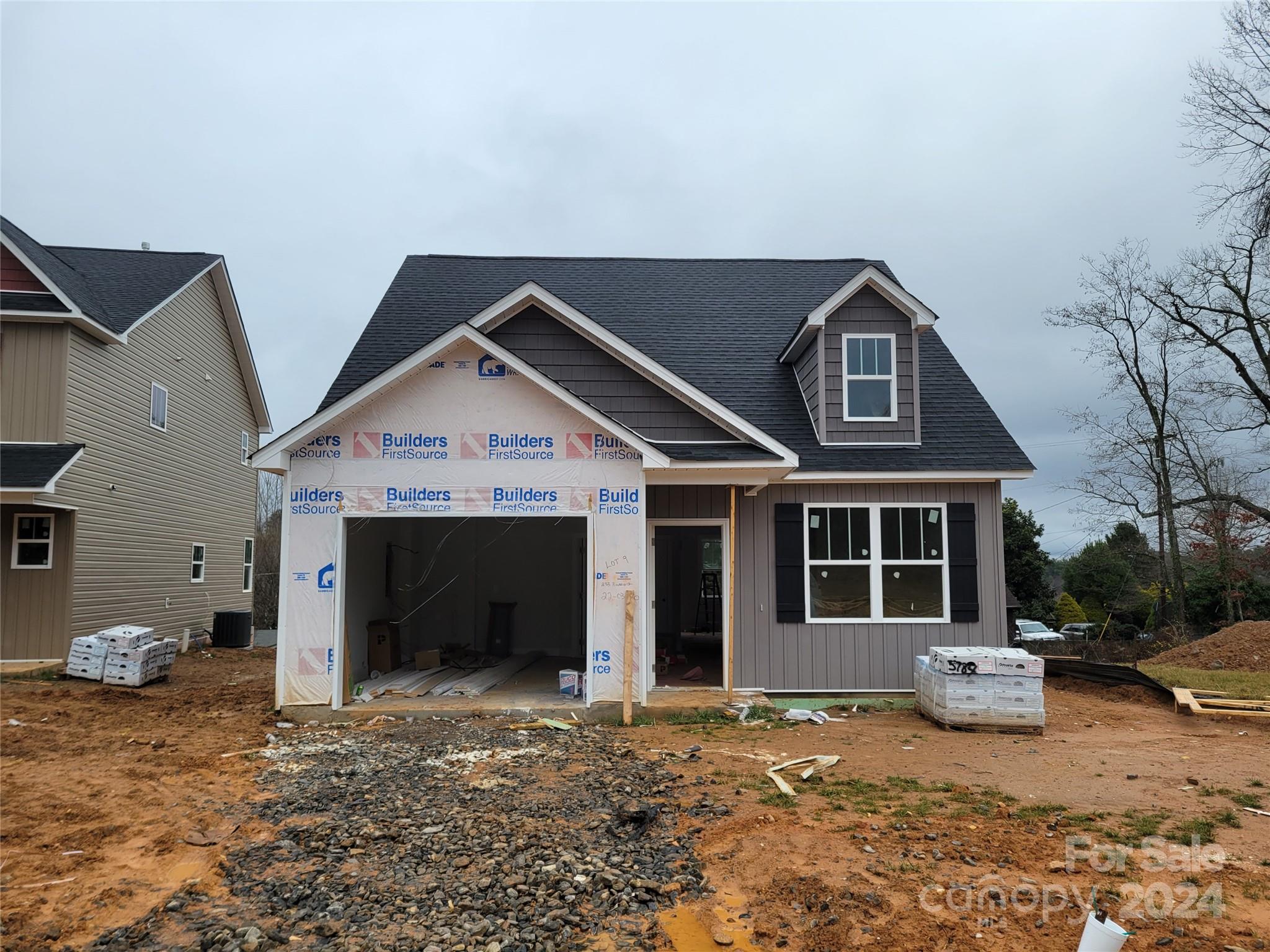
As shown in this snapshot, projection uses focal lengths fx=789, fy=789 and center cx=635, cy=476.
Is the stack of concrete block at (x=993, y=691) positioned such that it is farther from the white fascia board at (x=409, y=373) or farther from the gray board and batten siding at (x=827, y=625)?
the white fascia board at (x=409, y=373)

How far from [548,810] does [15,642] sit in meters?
12.0

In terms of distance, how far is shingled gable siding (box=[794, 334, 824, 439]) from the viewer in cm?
1177

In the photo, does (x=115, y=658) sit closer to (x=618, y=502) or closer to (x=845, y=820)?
(x=618, y=502)

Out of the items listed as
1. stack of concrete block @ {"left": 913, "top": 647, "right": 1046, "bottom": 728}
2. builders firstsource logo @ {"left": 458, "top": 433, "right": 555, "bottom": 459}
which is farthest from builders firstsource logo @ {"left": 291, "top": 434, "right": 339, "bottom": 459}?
stack of concrete block @ {"left": 913, "top": 647, "right": 1046, "bottom": 728}

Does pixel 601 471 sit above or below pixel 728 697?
above

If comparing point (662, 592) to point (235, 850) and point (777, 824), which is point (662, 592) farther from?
point (235, 850)

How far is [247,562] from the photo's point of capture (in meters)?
22.0

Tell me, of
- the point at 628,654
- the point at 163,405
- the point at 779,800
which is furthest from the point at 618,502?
the point at 163,405

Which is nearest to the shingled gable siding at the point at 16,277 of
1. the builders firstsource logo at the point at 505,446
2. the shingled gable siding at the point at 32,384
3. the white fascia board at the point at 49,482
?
the shingled gable siding at the point at 32,384

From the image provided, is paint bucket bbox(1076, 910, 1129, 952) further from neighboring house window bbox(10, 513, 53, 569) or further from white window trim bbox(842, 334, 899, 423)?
neighboring house window bbox(10, 513, 53, 569)

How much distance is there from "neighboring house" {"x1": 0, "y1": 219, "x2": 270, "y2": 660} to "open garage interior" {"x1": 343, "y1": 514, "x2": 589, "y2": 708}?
545cm

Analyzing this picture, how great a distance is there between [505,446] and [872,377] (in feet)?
18.4

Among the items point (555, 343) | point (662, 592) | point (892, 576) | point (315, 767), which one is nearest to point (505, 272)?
point (555, 343)

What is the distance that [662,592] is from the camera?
15.4 m
